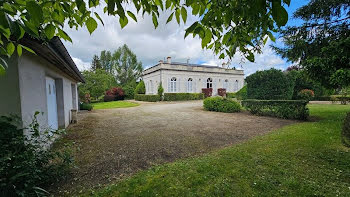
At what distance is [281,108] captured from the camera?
26.6 feet

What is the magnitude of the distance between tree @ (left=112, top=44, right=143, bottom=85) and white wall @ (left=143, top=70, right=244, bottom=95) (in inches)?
372

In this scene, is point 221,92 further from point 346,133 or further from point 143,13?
point 143,13

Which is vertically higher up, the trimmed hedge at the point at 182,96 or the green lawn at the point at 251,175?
the trimmed hedge at the point at 182,96

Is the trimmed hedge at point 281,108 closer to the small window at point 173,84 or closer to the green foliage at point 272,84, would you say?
the green foliage at point 272,84

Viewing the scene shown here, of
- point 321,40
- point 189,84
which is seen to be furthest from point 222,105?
point 189,84

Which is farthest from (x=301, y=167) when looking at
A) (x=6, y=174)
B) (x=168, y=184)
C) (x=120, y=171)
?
(x=6, y=174)

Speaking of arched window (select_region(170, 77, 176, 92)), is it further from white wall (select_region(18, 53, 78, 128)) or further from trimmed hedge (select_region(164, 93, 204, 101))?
white wall (select_region(18, 53, 78, 128))

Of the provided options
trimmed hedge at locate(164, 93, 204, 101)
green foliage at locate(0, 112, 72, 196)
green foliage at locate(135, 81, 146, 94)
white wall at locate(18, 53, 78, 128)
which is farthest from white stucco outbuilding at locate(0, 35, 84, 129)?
green foliage at locate(135, 81, 146, 94)

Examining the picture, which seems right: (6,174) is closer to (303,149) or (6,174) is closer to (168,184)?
(168,184)

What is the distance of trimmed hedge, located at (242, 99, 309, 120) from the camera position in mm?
7441

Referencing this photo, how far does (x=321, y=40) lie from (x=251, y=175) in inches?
275

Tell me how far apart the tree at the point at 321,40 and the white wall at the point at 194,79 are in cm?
1734

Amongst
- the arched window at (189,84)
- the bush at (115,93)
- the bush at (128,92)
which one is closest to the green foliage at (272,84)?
the arched window at (189,84)

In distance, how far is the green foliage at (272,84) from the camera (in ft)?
37.4
